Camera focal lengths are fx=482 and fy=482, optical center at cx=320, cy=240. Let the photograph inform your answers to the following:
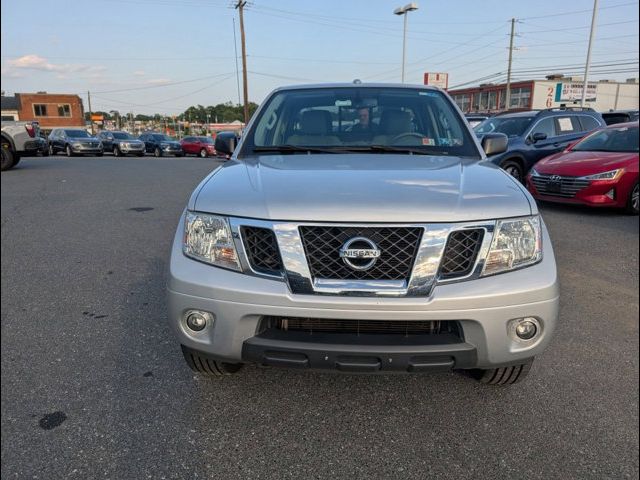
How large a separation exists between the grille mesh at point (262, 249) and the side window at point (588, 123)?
10.6 m

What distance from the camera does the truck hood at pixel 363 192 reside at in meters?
2.05

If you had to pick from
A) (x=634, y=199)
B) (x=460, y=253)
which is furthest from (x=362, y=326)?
(x=634, y=199)

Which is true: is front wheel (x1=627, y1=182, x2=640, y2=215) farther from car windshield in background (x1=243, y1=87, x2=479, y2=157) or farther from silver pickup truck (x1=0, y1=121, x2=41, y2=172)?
silver pickup truck (x1=0, y1=121, x2=41, y2=172)

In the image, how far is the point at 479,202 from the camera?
215 cm

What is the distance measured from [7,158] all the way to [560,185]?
1381 centimetres

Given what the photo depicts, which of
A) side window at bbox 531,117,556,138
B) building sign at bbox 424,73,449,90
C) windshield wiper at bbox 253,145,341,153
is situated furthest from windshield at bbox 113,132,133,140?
windshield wiper at bbox 253,145,341,153

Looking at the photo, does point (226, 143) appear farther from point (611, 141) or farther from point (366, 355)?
point (611, 141)

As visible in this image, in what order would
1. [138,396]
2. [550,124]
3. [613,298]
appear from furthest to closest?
[550,124] → [613,298] → [138,396]

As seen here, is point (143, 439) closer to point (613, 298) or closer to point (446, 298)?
point (446, 298)

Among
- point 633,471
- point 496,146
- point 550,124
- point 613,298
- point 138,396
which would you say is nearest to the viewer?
point 633,471

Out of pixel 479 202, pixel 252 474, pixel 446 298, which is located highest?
pixel 479 202

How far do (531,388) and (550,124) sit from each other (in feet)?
29.9

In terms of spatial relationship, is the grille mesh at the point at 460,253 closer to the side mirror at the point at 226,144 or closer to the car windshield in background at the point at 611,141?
the side mirror at the point at 226,144

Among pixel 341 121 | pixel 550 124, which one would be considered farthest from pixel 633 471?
pixel 550 124
